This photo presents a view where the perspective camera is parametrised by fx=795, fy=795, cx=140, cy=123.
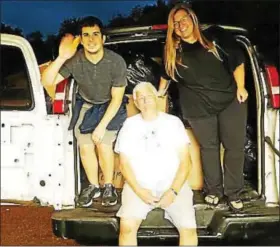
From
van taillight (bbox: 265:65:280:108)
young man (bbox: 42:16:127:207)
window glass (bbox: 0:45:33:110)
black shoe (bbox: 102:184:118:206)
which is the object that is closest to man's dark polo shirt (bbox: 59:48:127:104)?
young man (bbox: 42:16:127:207)

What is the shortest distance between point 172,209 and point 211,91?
677 millimetres

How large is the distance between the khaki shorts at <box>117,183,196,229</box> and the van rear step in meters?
0.06

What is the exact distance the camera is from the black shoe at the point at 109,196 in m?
4.36

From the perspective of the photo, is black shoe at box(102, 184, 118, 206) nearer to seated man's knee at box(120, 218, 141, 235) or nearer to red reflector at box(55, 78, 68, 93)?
seated man's knee at box(120, 218, 141, 235)

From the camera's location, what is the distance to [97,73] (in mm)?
4305

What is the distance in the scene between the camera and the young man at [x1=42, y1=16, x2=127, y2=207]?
4309mm

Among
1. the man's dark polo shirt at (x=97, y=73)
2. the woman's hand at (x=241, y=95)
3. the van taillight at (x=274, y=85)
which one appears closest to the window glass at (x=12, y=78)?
the man's dark polo shirt at (x=97, y=73)

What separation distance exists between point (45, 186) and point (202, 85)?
1.03m

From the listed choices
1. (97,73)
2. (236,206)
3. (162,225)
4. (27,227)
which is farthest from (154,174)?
(27,227)

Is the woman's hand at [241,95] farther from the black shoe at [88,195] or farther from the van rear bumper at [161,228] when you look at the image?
the black shoe at [88,195]

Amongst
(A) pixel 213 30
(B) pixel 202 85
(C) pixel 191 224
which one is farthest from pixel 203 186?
(A) pixel 213 30

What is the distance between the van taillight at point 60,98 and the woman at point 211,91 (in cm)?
54

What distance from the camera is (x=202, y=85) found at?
14.2 ft

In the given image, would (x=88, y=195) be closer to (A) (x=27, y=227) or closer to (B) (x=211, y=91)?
(A) (x=27, y=227)
